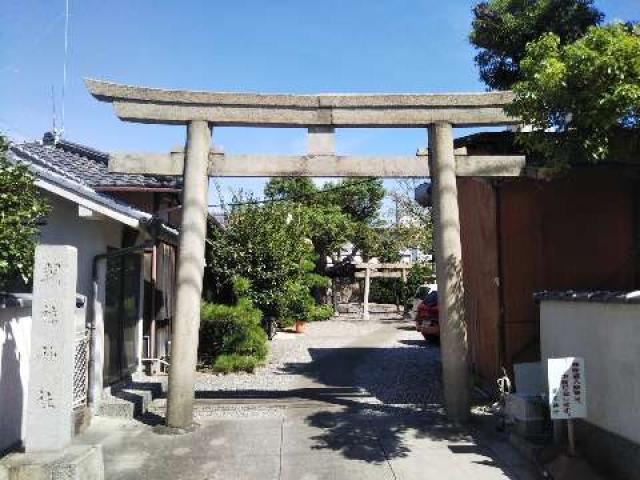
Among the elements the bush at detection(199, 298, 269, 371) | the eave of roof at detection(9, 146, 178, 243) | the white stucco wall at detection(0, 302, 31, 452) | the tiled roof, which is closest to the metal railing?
the white stucco wall at detection(0, 302, 31, 452)

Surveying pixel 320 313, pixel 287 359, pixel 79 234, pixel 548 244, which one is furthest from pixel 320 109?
pixel 320 313

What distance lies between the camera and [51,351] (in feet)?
21.8

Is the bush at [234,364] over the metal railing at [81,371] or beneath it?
beneath

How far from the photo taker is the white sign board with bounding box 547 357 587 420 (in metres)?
6.55

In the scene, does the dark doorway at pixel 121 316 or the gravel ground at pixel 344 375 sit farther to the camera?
the dark doorway at pixel 121 316

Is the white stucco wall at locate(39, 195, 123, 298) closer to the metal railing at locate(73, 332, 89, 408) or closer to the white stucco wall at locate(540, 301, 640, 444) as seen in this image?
the metal railing at locate(73, 332, 89, 408)

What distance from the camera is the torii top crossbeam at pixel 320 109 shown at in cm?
971

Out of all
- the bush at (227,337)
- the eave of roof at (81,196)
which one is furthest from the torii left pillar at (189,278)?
the bush at (227,337)

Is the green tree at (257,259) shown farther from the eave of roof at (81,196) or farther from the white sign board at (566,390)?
the white sign board at (566,390)

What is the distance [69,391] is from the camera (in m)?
6.64

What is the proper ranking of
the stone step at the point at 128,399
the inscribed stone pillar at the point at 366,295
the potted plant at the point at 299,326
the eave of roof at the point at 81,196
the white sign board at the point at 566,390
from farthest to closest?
the inscribed stone pillar at the point at 366,295 → the potted plant at the point at 299,326 → the stone step at the point at 128,399 → the eave of roof at the point at 81,196 → the white sign board at the point at 566,390

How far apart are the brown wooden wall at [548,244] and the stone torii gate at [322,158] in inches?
57.6

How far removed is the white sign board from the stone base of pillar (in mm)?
4924

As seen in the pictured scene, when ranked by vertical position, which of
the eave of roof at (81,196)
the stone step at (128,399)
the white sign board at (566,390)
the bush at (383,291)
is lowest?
the stone step at (128,399)
